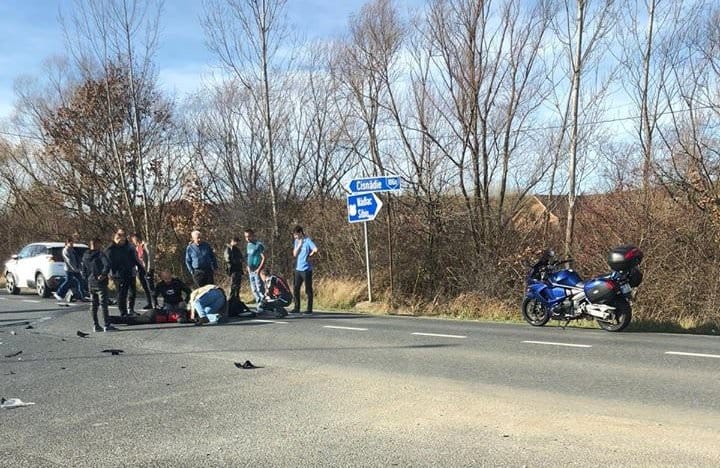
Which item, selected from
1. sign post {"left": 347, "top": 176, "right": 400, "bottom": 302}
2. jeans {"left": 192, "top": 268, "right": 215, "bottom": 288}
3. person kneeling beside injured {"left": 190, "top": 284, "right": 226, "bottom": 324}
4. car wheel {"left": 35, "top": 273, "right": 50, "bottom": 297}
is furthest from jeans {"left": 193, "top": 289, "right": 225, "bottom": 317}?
car wheel {"left": 35, "top": 273, "right": 50, "bottom": 297}

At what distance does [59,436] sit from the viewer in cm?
521

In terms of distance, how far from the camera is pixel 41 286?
19.5 m

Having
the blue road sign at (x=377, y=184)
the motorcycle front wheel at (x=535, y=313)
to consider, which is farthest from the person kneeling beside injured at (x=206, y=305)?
the motorcycle front wheel at (x=535, y=313)

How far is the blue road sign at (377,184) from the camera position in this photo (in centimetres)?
1523

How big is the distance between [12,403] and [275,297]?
7080mm

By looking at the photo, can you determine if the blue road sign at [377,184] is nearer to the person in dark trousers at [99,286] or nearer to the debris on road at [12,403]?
the person in dark trousers at [99,286]

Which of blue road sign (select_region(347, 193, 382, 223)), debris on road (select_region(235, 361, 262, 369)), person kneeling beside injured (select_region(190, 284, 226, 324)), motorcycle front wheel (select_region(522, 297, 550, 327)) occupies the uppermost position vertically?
blue road sign (select_region(347, 193, 382, 223))

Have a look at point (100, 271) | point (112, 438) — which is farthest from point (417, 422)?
point (100, 271)

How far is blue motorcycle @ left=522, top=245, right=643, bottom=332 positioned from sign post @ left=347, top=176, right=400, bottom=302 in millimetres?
4483

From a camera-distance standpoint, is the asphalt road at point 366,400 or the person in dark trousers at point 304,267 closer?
the asphalt road at point 366,400

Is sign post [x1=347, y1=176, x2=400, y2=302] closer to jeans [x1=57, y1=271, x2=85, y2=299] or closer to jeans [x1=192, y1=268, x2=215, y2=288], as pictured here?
jeans [x1=192, y1=268, x2=215, y2=288]

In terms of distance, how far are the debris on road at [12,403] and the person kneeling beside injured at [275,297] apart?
677 centimetres

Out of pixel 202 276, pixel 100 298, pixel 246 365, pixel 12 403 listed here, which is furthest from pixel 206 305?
pixel 12 403

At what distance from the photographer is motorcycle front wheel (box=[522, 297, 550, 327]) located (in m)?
11.6
